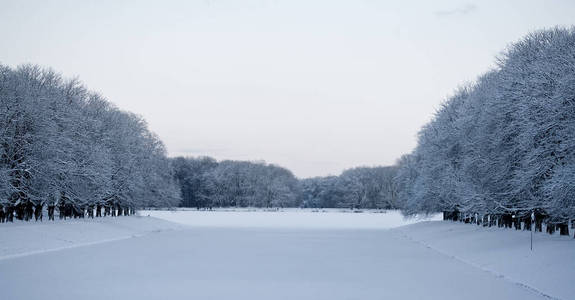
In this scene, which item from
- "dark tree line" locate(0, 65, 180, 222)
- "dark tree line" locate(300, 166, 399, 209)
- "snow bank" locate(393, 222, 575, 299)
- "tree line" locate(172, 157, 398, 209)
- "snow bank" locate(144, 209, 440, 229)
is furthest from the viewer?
"tree line" locate(172, 157, 398, 209)

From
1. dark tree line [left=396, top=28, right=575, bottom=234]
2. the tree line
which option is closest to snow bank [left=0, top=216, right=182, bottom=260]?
dark tree line [left=396, top=28, right=575, bottom=234]

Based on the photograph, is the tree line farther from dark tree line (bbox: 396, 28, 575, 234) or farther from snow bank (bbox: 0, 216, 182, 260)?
dark tree line (bbox: 396, 28, 575, 234)

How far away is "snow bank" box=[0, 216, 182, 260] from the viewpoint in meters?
35.4

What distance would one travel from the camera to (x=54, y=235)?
4200 centimetres

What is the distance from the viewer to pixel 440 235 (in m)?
52.1

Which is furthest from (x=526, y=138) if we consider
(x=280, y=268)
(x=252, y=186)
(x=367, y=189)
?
(x=367, y=189)

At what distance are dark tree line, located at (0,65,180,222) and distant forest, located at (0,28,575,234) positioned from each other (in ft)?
0.41

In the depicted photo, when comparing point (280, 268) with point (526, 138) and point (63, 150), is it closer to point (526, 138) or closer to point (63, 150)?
point (526, 138)

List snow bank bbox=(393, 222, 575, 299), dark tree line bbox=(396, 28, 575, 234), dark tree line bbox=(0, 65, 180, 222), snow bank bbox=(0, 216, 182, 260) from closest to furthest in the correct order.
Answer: snow bank bbox=(393, 222, 575, 299), dark tree line bbox=(396, 28, 575, 234), snow bank bbox=(0, 216, 182, 260), dark tree line bbox=(0, 65, 180, 222)

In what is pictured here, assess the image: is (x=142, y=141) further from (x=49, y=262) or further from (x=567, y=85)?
(x=567, y=85)

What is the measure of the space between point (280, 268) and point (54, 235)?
2017 cm

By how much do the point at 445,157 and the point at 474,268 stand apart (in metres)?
31.2

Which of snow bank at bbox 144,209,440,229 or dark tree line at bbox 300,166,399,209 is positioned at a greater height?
dark tree line at bbox 300,166,399,209

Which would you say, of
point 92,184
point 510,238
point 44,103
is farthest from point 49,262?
point 92,184
